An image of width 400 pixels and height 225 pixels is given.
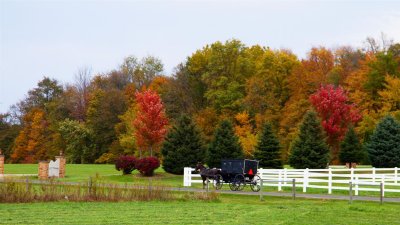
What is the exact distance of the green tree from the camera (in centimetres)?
8700

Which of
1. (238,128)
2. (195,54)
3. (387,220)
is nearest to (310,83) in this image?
(238,128)

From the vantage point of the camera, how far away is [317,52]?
77875 millimetres

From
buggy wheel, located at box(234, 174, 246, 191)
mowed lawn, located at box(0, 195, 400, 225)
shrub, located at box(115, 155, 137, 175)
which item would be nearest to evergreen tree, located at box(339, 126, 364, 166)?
shrub, located at box(115, 155, 137, 175)

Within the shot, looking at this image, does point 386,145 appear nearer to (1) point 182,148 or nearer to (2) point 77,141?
(1) point 182,148

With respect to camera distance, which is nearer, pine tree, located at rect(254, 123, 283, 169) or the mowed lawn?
the mowed lawn

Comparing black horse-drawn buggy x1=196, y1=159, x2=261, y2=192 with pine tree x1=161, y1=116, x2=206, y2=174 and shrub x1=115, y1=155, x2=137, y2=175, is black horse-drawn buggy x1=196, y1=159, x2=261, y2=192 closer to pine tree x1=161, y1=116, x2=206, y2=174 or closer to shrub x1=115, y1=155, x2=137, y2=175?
pine tree x1=161, y1=116, x2=206, y2=174

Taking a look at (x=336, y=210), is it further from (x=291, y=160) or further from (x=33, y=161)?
(x=33, y=161)

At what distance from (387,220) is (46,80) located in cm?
8921

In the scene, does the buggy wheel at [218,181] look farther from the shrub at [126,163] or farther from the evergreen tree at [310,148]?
the shrub at [126,163]

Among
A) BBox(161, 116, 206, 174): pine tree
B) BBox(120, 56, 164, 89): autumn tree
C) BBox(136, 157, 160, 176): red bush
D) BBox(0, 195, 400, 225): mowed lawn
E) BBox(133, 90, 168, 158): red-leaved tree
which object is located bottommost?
BBox(0, 195, 400, 225): mowed lawn

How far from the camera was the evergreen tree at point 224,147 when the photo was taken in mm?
46350

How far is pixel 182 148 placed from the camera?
45.7 m

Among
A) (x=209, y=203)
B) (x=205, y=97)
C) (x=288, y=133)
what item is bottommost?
(x=209, y=203)

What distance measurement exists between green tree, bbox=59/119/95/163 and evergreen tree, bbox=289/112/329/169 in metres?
45.3
